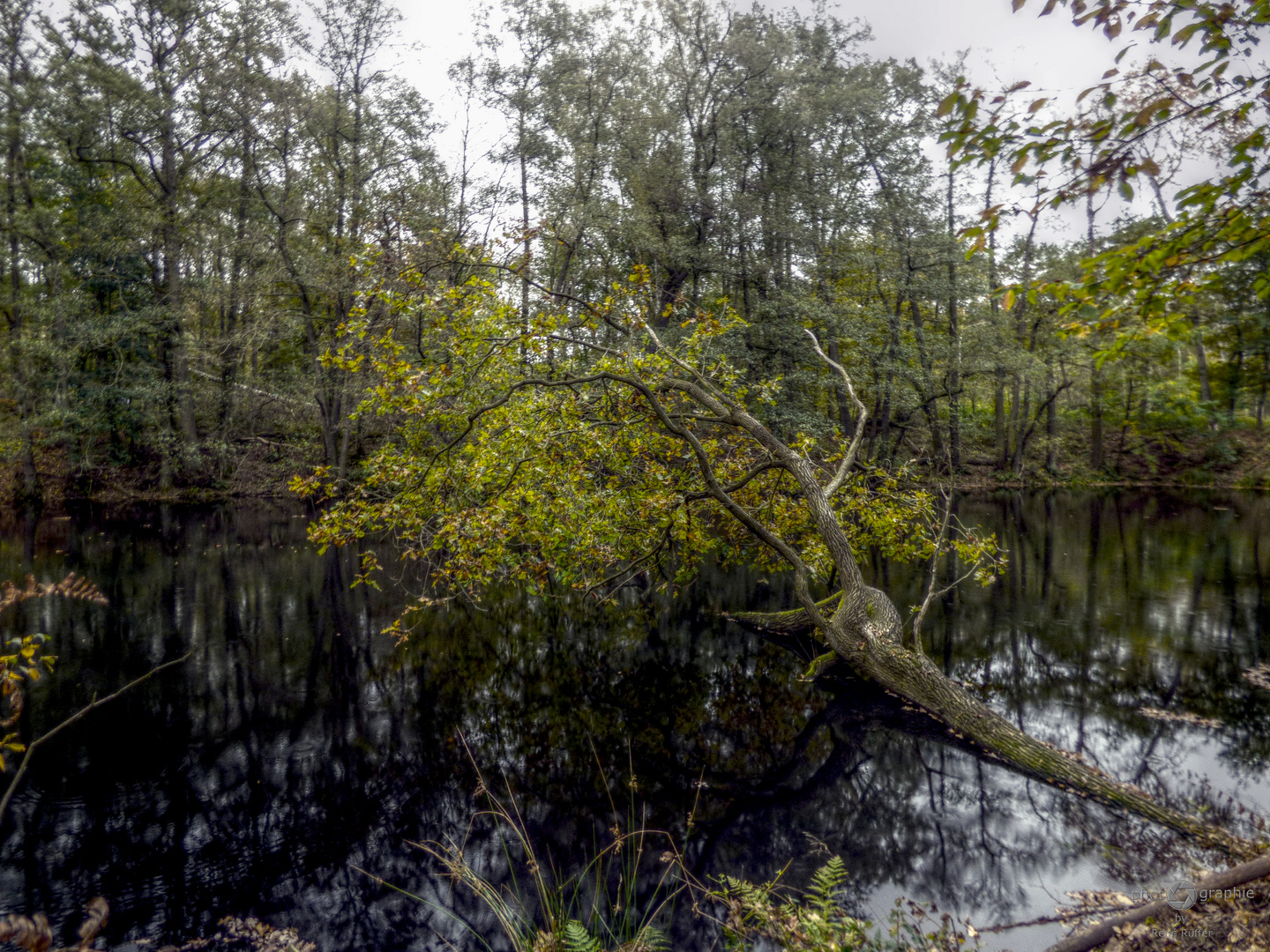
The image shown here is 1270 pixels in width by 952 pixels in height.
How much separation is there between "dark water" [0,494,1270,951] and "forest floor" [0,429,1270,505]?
1424cm

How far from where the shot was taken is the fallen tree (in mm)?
7262

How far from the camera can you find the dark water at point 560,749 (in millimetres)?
5094

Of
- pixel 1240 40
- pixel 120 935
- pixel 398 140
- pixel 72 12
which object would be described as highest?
pixel 72 12

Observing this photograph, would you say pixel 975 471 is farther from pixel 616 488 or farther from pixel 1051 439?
pixel 616 488

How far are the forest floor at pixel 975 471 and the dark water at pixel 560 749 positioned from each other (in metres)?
14.2

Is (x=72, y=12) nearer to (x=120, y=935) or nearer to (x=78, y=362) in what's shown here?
(x=78, y=362)

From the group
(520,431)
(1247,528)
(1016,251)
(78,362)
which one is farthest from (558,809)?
(1016,251)

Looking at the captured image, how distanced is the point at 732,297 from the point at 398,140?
13349 millimetres

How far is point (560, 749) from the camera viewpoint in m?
7.36

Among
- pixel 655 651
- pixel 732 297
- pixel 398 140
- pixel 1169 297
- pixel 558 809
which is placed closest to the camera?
pixel 1169 297

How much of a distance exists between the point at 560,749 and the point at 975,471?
29409 millimetres

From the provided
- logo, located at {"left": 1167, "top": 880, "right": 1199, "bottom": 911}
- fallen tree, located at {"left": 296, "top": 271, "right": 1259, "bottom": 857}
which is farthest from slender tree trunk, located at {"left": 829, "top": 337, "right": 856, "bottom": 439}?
logo, located at {"left": 1167, "top": 880, "right": 1199, "bottom": 911}

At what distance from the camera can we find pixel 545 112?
79.3ft

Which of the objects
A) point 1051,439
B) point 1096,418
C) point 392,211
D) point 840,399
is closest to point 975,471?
point 1051,439
